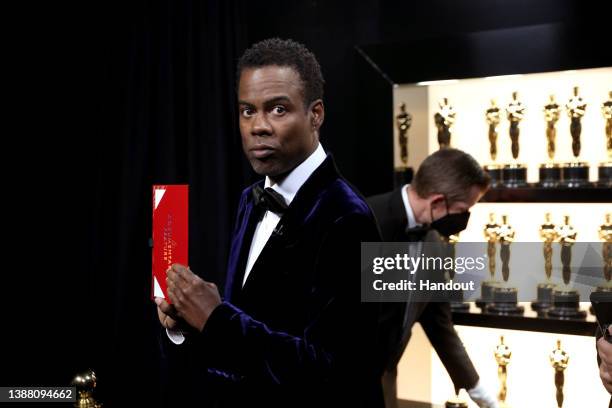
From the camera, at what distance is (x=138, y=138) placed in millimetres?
3195

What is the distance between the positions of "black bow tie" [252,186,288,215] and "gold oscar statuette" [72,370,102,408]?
0.64 metres

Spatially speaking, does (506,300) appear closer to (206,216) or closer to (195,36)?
(206,216)

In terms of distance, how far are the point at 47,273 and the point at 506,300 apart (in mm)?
1867

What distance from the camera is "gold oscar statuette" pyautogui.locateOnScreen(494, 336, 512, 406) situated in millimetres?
3137

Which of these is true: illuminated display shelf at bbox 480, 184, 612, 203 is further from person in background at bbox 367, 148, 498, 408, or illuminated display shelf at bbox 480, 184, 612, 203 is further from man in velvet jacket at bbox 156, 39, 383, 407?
man in velvet jacket at bbox 156, 39, 383, 407

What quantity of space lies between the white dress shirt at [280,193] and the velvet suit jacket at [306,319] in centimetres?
3

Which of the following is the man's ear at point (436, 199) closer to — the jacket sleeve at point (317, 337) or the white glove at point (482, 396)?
the white glove at point (482, 396)

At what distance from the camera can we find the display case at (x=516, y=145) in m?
2.92

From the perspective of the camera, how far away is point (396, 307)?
9.65ft

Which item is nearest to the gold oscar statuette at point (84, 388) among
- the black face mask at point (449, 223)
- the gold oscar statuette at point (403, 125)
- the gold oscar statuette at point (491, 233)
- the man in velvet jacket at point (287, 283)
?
the man in velvet jacket at point (287, 283)

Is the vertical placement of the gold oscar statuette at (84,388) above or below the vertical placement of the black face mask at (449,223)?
below

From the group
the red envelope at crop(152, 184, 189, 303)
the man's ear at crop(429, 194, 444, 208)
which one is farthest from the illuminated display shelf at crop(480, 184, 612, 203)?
the red envelope at crop(152, 184, 189, 303)

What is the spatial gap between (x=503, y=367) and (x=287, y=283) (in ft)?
6.55

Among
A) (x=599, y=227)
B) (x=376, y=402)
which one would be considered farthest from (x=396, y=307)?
(x=376, y=402)
